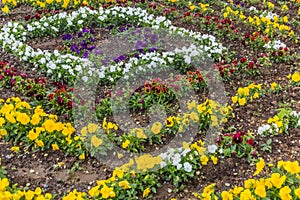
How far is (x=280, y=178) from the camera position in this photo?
4.07 m

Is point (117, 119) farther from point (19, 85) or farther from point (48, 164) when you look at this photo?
point (19, 85)

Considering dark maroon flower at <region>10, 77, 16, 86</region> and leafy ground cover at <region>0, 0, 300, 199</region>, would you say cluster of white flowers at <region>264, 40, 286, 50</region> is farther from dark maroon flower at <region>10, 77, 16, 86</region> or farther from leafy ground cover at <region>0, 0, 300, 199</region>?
dark maroon flower at <region>10, 77, 16, 86</region>

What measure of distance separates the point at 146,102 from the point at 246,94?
1.40 metres

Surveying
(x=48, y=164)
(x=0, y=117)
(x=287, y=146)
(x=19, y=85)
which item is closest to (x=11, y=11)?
(x=19, y=85)

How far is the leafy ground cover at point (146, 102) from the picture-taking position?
15.0ft

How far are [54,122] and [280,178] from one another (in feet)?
8.97

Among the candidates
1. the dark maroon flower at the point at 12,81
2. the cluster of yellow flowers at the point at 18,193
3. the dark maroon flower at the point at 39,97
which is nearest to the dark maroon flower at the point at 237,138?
the cluster of yellow flowers at the point at 18,193

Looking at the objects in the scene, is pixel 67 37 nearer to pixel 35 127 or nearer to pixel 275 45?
pixel 35 127

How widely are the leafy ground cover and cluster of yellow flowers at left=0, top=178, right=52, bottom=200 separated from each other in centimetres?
2

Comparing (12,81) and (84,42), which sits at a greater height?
(84,42)

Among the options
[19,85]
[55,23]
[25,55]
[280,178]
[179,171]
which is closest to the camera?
[280,178]

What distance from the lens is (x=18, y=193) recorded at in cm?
418

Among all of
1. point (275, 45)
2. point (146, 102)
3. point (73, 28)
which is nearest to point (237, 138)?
point (146, 102)

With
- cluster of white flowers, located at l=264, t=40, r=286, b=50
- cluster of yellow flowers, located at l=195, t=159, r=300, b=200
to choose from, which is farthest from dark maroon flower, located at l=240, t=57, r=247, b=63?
cluster of yellow flowers, located at l=195, t=159, r=300, b=200
